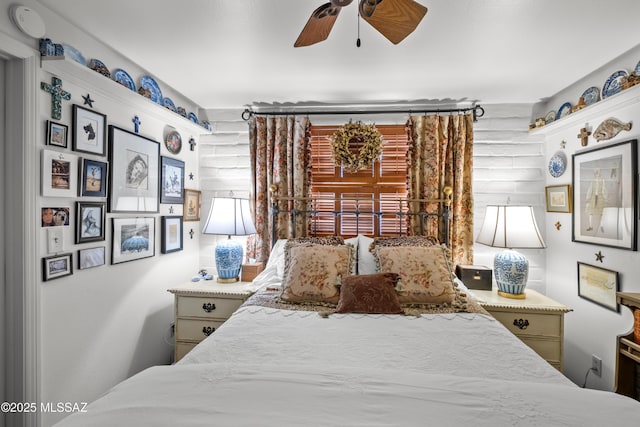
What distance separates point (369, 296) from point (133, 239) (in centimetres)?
185

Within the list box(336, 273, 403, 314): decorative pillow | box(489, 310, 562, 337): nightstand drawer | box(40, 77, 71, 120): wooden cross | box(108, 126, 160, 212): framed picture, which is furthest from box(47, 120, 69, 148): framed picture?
box(489, 310, 562, 337): nightstand drawer

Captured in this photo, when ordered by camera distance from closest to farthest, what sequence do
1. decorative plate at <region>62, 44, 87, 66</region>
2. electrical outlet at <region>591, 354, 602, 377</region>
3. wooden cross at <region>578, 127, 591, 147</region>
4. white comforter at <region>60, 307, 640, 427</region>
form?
white comforter at <region>60, 307, 640, 427</region> < decorative plate at <region>62, 44, 87, 66</region> < electrical outlet at <region>591, 354, 602, 377</region> < wooden cross at <region>578, 127, 591, 147</region>

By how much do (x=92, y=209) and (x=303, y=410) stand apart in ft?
6.22

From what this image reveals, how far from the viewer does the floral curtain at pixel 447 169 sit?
2734 millimetres

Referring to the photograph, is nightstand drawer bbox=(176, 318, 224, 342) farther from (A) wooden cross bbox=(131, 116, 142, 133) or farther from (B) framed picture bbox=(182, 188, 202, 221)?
(A) wooden cross bbox=(131, 116, 142, 133)

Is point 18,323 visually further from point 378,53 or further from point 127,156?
point 378,53

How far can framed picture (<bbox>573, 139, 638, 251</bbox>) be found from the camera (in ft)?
6.36

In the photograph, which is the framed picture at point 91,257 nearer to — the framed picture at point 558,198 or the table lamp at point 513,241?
the table lamp at point 513,241

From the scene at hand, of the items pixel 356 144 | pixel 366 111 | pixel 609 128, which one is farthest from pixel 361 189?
pixel 609 128

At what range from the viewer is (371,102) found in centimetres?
281

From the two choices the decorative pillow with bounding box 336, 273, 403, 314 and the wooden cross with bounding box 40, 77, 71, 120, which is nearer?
the wooden cross with bounding box 40, 77, 71, 120

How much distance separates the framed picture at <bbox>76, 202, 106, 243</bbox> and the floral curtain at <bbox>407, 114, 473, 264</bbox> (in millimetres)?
2476

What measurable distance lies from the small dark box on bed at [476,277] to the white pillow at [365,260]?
0.86m

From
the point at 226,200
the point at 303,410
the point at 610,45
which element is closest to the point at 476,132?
the point at 610,45
